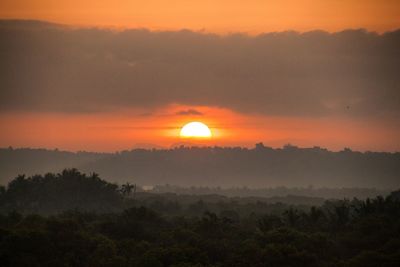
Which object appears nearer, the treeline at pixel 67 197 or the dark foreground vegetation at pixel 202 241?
the dark foreground vegetation at pixel 202 241

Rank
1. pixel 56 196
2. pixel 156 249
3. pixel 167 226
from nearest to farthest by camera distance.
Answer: pixel 156 249 → pixel 167 226 → pixel 56 196

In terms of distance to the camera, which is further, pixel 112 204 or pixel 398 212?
pixel 112 204

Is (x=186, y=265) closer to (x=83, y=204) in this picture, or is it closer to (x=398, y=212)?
(x=398, y=212)

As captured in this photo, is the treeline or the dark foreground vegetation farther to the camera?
the treeline

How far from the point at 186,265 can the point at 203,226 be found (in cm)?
2671

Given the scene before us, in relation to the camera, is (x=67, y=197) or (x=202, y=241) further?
(x=67, y=197)

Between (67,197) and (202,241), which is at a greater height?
(67,197)

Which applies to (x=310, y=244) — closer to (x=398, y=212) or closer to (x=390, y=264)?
(x=390, y=264)

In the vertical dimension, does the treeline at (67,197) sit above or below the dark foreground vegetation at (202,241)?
above

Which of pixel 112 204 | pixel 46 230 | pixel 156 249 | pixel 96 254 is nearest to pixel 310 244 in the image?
pixel 156 249

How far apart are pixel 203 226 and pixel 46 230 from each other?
871 inches

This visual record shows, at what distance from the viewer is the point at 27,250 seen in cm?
9188

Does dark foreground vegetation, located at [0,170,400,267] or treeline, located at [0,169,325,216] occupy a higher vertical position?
treeline, located at [0,169,325,216]

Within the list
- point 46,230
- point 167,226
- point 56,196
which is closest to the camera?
point 46,230
